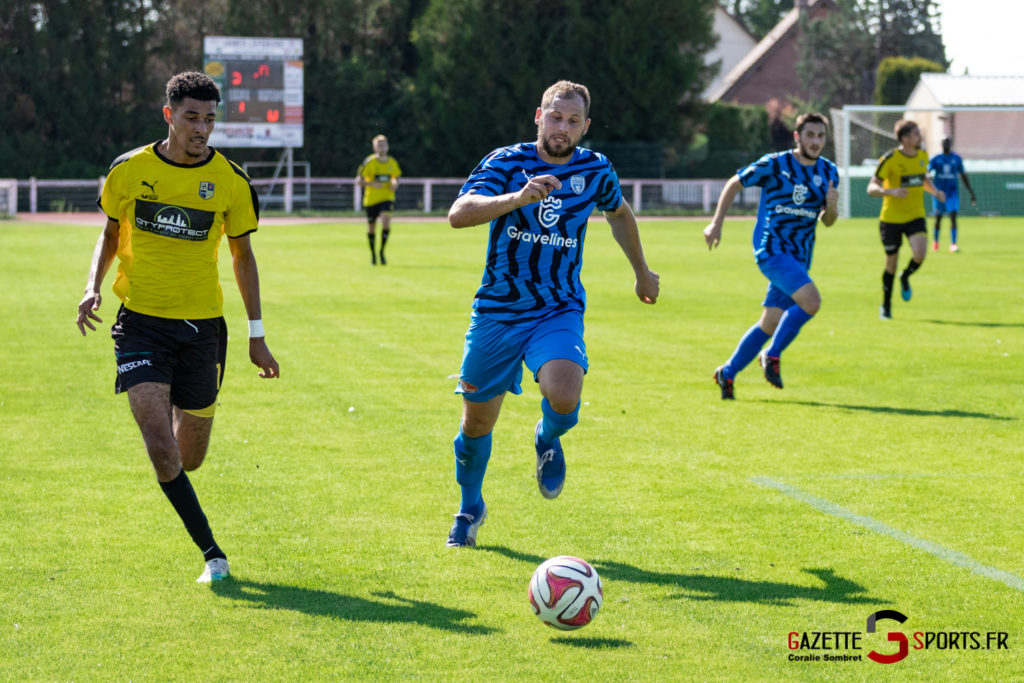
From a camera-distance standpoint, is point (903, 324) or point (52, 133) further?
point (52, 133)

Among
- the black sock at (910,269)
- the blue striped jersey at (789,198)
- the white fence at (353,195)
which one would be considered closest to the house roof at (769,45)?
the white fence at (353,195)

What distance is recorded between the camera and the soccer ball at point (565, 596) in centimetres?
500

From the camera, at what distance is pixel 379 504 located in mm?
7062

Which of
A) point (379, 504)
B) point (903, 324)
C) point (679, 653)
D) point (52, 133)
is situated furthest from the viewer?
point (52, 133)

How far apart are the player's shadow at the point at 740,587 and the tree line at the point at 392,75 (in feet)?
140

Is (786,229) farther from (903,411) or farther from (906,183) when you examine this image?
(906,183)

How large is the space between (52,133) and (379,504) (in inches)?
1805

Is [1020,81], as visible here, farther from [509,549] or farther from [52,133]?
[509,549]

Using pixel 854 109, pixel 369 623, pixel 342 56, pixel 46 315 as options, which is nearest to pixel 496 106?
pixel 342 56

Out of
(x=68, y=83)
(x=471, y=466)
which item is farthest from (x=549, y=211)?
(x=68, y=83)

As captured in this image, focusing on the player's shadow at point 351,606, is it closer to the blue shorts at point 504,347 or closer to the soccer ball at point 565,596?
the soccer ball at point 565,596

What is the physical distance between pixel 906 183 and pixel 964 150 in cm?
3174

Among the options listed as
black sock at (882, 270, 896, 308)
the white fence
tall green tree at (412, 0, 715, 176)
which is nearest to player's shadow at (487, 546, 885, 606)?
black sock at (882, 270, 896, 308)

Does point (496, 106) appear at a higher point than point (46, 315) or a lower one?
higher
